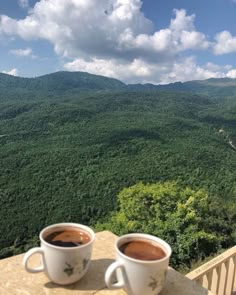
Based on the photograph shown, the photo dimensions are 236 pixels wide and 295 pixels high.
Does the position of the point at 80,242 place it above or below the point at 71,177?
above

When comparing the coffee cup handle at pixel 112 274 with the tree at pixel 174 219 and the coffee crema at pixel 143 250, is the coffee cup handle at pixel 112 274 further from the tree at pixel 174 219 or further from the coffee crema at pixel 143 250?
the tree at pixel 174 219

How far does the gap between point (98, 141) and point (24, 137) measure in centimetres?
1449

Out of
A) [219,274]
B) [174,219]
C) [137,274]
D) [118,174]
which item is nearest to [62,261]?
[137,274]

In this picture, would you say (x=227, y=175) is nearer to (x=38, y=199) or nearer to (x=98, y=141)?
(x=38, y=199)

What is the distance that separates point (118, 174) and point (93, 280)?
3717cm

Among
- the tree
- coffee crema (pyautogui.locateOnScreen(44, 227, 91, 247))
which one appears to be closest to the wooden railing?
coffee crema (pyautogui.locateOnScreen(44, 227, 91, 247))

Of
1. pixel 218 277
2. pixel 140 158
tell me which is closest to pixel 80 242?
pixel 218 277

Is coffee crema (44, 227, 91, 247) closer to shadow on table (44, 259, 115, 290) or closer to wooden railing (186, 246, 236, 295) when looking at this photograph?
shadow on table (44, 259, 115, 290)

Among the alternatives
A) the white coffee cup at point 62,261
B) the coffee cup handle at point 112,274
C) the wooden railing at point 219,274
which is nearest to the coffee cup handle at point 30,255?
the white coffee cup at point 62,261

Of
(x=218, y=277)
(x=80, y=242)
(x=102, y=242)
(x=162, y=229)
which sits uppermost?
(x=80, y=242)

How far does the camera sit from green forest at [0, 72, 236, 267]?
1037cm

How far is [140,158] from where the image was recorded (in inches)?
1726

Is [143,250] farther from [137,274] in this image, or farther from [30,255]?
[30,255]

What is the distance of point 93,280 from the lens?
111cm
